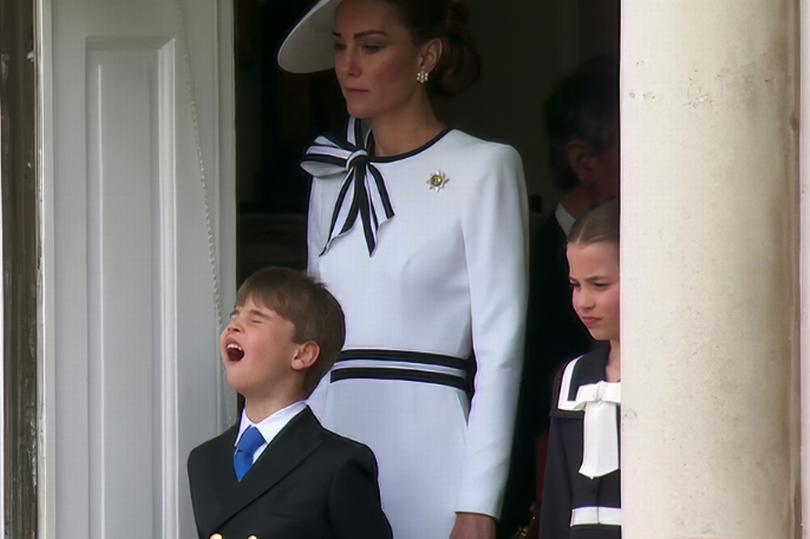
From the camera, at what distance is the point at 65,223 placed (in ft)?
8.69

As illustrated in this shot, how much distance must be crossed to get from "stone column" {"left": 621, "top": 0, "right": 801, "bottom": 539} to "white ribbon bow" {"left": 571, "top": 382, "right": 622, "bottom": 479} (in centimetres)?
36

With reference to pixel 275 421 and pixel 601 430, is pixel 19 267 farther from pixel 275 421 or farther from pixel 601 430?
pixel 601 430

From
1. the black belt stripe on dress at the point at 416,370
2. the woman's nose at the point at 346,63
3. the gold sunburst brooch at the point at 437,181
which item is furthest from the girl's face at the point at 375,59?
the black belt stripe on dress at the point at 416,370

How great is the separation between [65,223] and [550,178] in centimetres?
110

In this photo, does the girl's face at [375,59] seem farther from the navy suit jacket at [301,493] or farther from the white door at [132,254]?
the navy suit jacket at [301,493]

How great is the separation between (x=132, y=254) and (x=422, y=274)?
28.7 inches

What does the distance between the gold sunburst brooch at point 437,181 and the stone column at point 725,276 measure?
0.85 meters

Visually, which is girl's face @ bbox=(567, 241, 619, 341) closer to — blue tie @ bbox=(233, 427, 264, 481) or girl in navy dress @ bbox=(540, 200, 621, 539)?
girl in navy dress @ bbox=(540, 200, 621, 539)

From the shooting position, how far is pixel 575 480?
2.07 metres

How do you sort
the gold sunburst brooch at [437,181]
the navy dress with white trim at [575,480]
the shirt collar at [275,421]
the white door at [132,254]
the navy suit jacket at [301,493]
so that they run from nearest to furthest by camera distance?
the navy dress with white trim at [575,480] → the navy suit jacket at [301,493] → the shirt collar at [275,421] → the gold sunburst brooch at [437,181] → the white door at [132,254]

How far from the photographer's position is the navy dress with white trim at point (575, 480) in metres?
2.01

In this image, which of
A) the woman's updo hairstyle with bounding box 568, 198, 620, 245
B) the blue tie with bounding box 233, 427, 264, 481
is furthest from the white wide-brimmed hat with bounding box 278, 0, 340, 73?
the blue tie with bounding box 233, 427, 264, 481

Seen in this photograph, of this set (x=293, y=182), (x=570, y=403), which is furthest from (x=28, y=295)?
(x=570, y=403)

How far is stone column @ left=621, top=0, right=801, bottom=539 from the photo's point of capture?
1.61 meters
